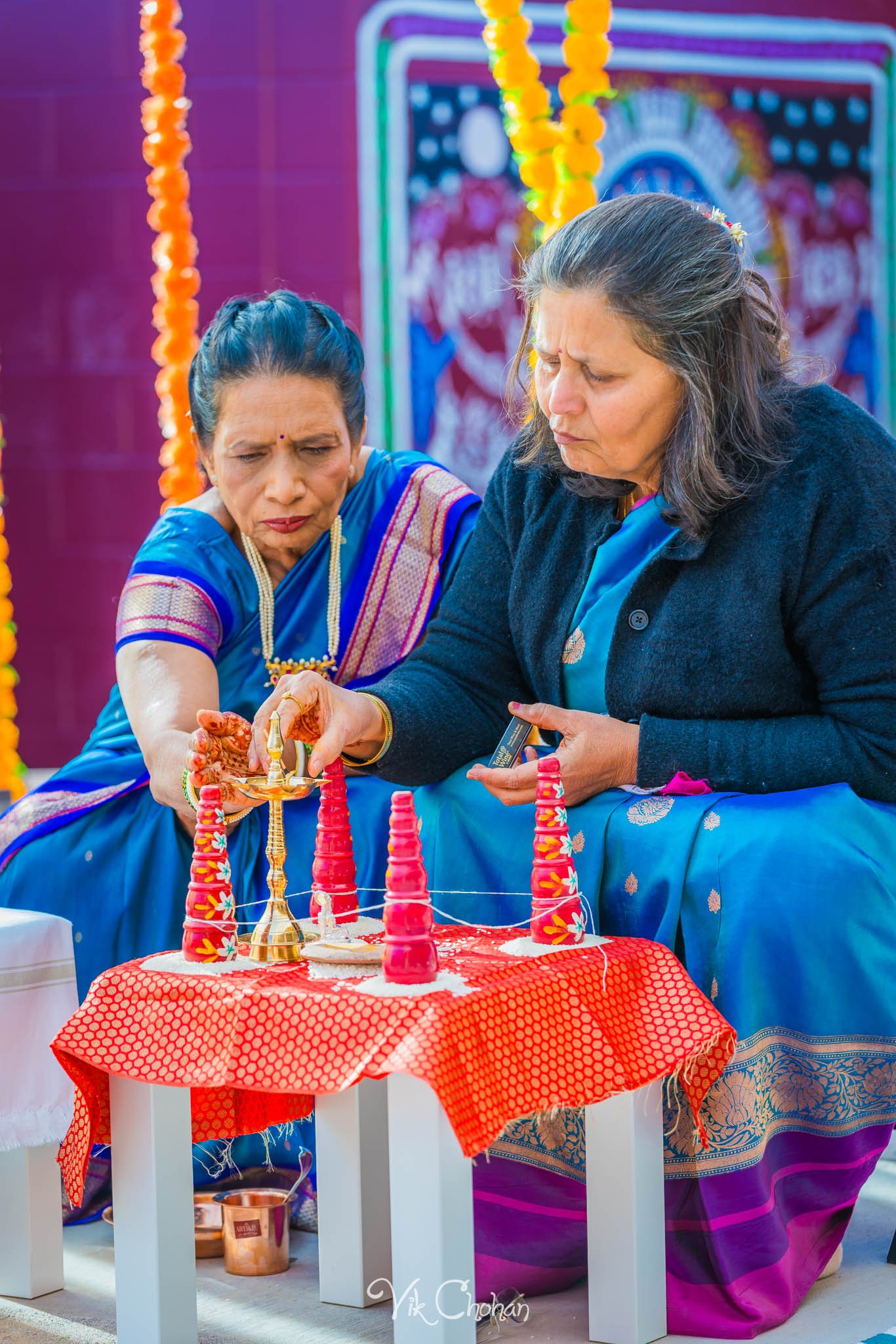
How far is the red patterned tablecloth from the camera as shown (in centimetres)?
178

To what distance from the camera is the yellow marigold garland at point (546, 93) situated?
3934 millimetres

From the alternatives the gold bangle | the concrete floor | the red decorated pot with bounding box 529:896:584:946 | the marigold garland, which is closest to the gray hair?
the gold bangle

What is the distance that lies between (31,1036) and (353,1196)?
0.54 metres

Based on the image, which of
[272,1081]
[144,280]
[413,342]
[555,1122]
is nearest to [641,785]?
[555,1122]

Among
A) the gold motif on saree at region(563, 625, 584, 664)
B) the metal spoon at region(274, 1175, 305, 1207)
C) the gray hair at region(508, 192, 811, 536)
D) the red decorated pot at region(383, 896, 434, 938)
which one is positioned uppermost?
the gray hair at region(508, 192, 811, 536)

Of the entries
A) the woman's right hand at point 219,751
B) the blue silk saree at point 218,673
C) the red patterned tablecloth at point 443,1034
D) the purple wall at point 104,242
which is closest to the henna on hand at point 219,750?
the woman's right hand at point 219,751

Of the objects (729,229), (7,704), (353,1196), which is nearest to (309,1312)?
(353,1196)

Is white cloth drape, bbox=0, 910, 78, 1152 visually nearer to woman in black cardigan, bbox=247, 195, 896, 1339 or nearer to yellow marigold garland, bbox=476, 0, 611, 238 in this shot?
woman in black cardigan, bbox=247, 195, 896, 1339

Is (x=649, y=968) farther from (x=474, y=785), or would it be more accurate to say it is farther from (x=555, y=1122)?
(x=474, y=785)

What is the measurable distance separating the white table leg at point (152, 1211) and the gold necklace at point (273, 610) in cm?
110

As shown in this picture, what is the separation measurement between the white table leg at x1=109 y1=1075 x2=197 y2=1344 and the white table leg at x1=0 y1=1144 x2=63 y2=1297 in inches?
14.6

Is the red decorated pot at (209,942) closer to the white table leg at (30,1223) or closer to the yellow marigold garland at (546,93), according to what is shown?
the white table leg at (30,1223)

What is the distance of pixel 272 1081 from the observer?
184 cm

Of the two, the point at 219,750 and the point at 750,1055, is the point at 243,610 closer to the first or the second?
the point at 219,750
